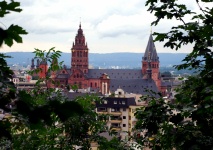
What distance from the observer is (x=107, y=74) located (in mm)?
105812

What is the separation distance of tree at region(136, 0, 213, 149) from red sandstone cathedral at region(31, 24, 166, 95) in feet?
291

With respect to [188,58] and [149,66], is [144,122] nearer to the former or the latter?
[188,58]

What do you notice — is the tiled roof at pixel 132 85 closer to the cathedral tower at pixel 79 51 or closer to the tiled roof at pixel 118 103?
the cathedral tower at pixel 79 51

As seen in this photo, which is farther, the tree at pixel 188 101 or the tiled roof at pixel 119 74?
the tiled roof at pixel 119 74

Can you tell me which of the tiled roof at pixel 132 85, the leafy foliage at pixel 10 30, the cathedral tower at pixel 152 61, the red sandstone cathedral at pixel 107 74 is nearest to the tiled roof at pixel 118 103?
the tiled roof at pixel 132 85

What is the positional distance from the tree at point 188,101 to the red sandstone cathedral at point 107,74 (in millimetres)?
88768

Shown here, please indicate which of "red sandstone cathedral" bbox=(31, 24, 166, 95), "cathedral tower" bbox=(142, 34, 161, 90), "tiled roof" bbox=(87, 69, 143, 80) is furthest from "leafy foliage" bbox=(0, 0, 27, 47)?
"cathedral tower" bbox=(142, 34, 161, 90)

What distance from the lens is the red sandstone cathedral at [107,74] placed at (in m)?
96.9

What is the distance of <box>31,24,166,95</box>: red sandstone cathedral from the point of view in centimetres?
9688

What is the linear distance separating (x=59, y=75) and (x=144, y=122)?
97.0 m

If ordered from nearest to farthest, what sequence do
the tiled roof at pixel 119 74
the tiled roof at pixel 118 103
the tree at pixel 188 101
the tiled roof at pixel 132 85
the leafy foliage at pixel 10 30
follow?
1. the leafy foliage at pixel 10 30
2. the tree at pixel 188 101
3. the tiled roof at pixel 118 103
4. the tiled roof at pixel 132 85
5. the tiled roof at pixel 119 74

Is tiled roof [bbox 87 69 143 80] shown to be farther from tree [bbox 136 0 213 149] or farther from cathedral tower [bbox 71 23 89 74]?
tree [bbox 136 0 213 149]

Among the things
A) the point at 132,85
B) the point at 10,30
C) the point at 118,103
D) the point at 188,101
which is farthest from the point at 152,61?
the point at 10,30

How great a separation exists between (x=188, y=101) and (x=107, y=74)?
100 m
